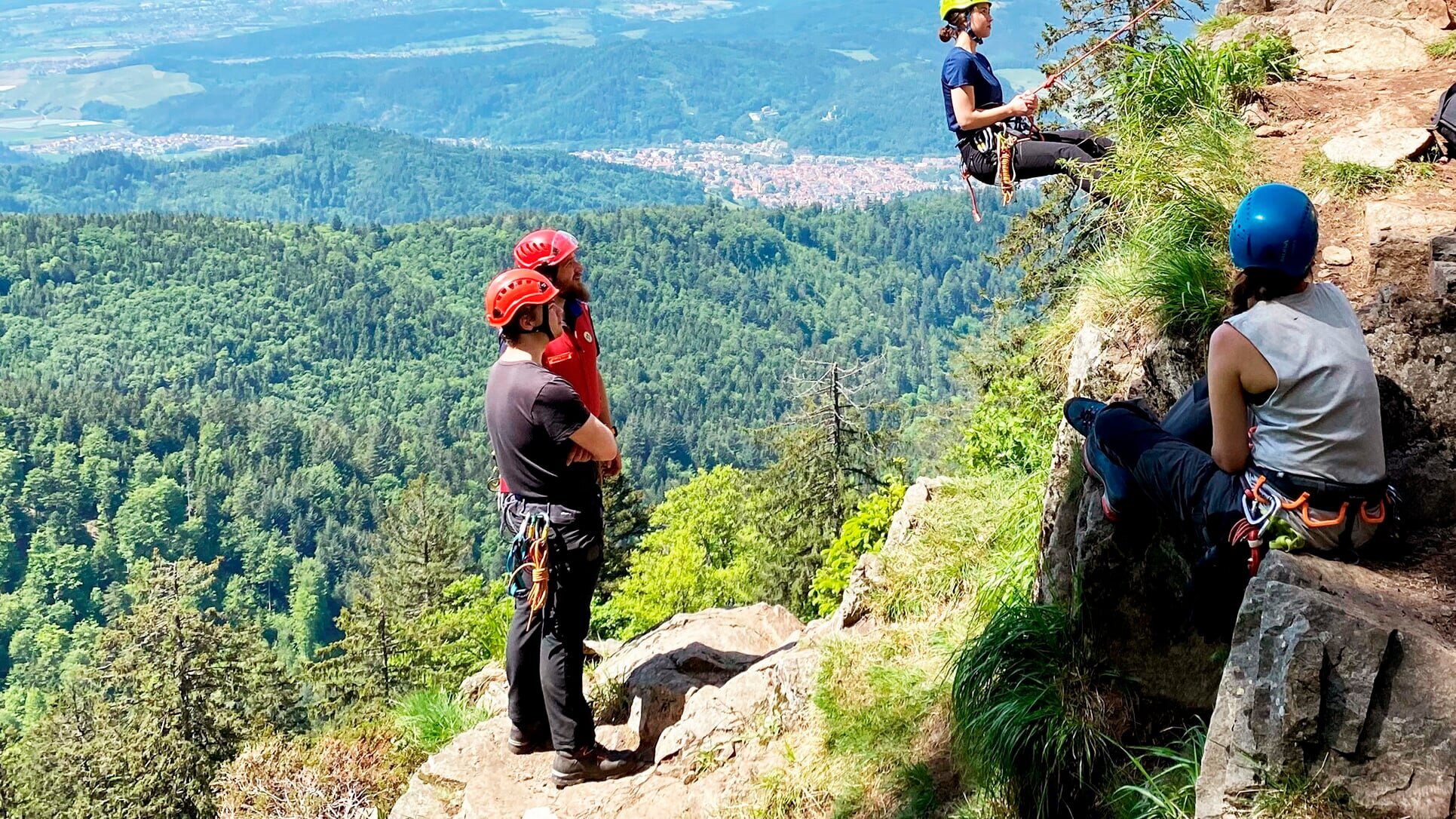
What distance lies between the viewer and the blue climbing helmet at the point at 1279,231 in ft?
11.2

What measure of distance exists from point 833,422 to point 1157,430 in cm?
2039

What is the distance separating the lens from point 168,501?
120 metres

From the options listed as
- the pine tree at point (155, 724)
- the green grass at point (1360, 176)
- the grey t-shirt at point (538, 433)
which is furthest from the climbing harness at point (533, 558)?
the pine tree at point (155, 724)

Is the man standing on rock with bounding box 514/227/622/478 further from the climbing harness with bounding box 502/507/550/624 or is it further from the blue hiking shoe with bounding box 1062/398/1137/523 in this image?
the blue hiking shoe with bounding box 1062/398/1137/523

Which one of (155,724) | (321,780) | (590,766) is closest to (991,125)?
(590,766)

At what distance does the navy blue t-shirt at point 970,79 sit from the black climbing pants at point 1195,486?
3382 millimetres

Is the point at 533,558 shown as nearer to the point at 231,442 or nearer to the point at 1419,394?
the point at 1419,394

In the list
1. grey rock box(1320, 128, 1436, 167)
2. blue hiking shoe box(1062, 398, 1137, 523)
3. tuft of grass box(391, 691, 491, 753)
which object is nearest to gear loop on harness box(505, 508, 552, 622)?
tuft of grass box(391, 691, 491, 753)

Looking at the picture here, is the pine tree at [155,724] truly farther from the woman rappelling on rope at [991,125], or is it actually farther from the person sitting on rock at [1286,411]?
the person sitting on rock at [1286,411]

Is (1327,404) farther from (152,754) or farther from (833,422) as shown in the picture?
(152,754)

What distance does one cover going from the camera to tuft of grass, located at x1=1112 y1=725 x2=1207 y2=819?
3.49 m

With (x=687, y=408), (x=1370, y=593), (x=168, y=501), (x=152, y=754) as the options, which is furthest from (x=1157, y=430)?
(x=687, y=408)

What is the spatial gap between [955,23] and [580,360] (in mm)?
3431

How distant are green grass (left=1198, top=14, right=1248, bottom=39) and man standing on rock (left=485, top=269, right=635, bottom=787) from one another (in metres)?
6.01
